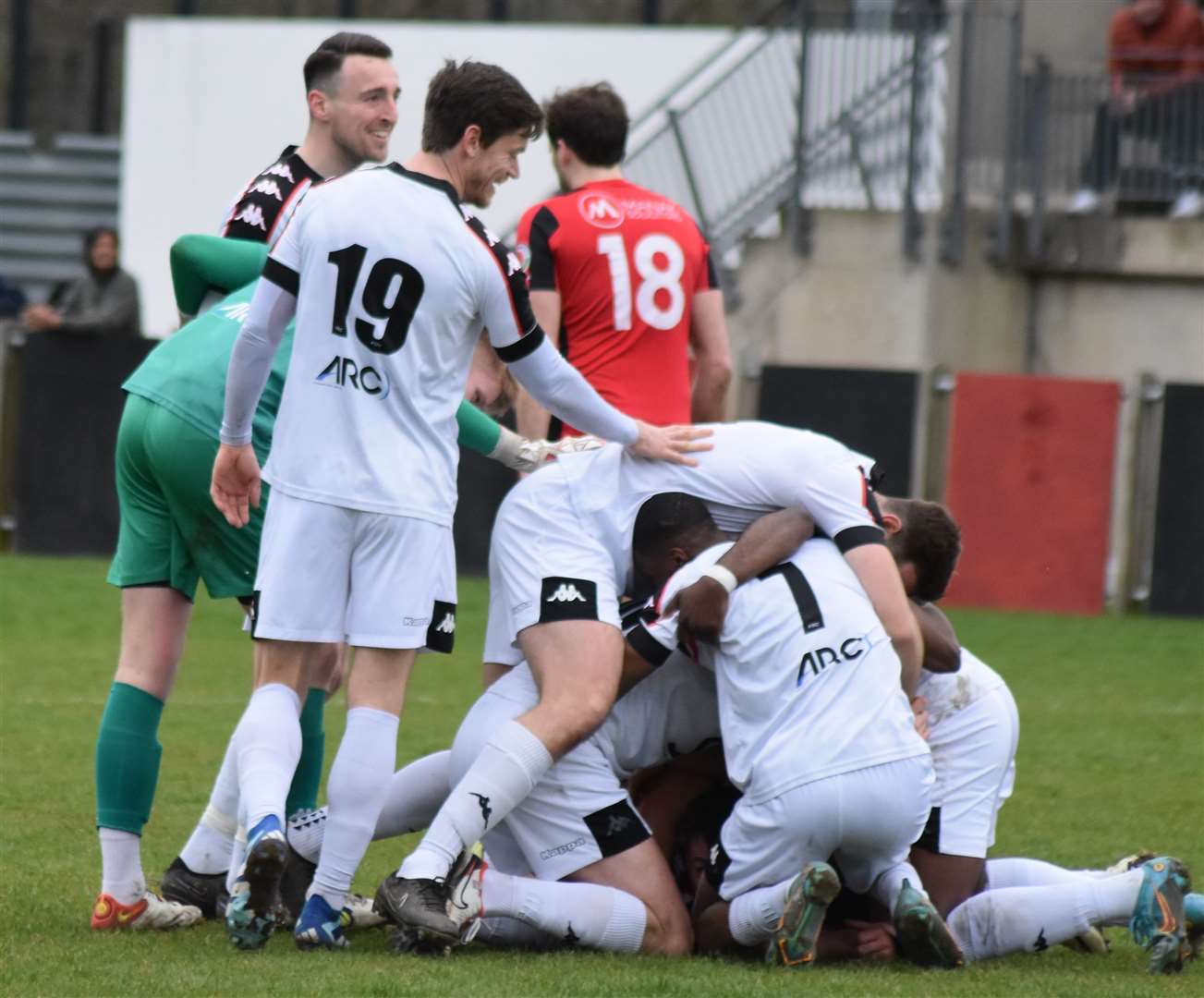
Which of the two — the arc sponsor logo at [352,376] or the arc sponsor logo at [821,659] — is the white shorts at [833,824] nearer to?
the arc sponsor logo at [821,659]

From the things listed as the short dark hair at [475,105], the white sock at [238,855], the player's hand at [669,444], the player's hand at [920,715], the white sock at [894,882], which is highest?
the short dark hair at [475,105]

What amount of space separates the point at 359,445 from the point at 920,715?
4.62ft

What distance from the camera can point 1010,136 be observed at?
15250 millimetres

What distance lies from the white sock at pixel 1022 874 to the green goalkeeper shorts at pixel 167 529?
1.79 metres

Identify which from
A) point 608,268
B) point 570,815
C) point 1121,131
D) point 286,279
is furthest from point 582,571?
point 1121,131

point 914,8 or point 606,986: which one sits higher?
point 914,8

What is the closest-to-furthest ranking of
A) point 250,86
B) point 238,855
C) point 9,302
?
point 238,855 < point 9,302 < point 250,86

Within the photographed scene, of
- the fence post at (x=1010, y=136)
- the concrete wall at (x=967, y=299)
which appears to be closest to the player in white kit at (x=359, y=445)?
the concrete wall at (x=967, y=299)

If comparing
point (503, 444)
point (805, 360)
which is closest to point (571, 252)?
point (503, 444)

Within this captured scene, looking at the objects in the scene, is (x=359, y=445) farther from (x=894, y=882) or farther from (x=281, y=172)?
(x=894, y=882)

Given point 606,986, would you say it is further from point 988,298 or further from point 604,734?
point 988,298

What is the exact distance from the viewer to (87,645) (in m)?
9.55

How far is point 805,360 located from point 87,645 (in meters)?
7.13

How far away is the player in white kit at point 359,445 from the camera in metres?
4.36
